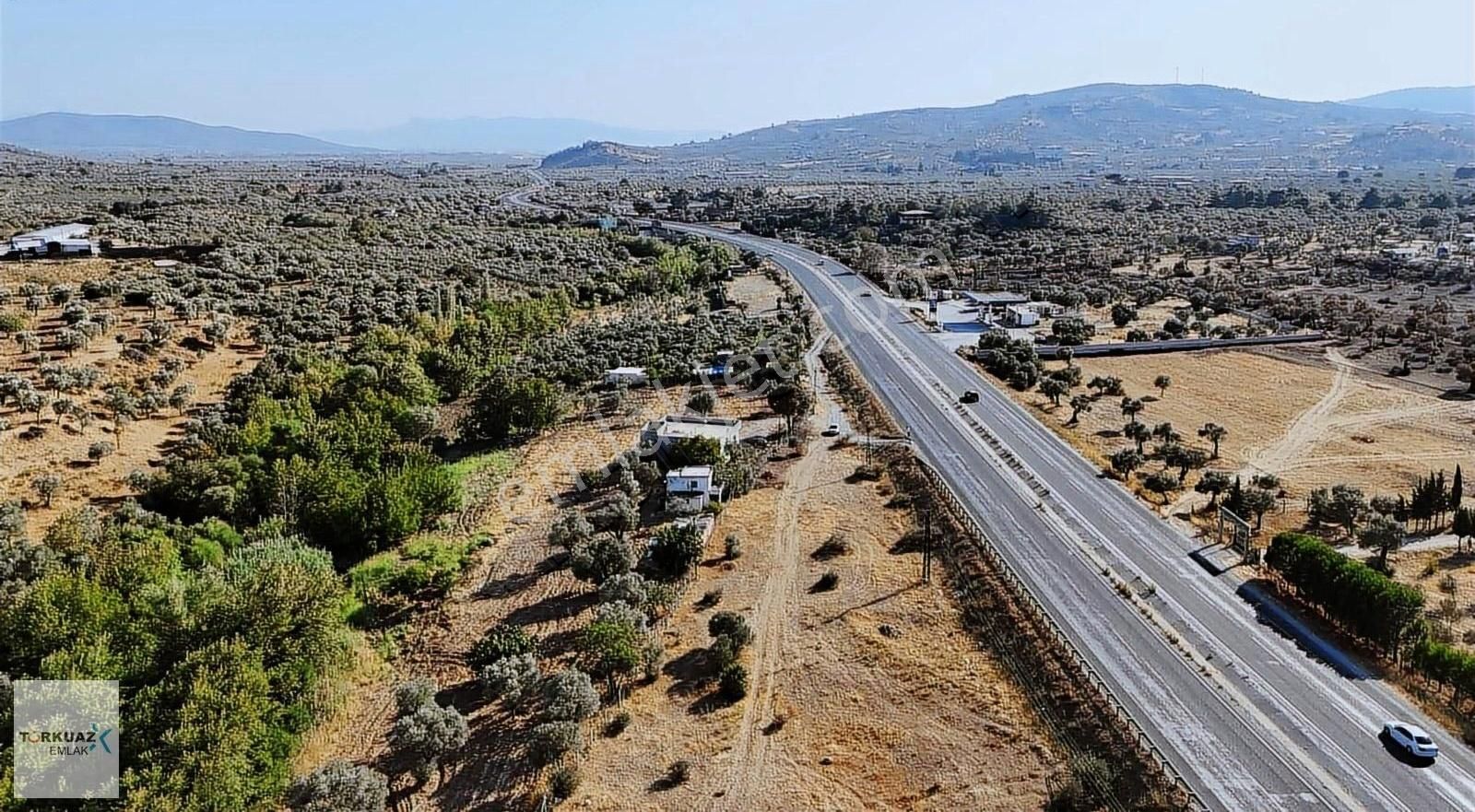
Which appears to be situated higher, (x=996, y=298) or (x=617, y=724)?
(x=996, y=298)

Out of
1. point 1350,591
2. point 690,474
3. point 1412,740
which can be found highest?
point 690,474

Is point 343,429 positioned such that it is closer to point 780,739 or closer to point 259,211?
point 780,739

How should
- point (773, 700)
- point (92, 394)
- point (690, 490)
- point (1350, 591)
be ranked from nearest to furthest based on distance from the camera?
point (773, 700), point (1350, 591), point (690, 490), point (92, 394)

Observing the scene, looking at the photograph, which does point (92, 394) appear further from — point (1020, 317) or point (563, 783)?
point (1020, 317)

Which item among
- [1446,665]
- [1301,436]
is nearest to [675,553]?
[1446,665]

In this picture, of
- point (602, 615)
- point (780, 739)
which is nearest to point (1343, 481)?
point (780, 739)

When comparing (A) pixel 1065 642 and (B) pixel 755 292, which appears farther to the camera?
(B) pixel 755 292

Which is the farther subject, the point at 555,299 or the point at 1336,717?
the point at 555,299

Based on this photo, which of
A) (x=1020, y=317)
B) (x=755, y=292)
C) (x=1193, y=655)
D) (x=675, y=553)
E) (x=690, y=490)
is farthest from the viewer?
(x=755, y=292)
